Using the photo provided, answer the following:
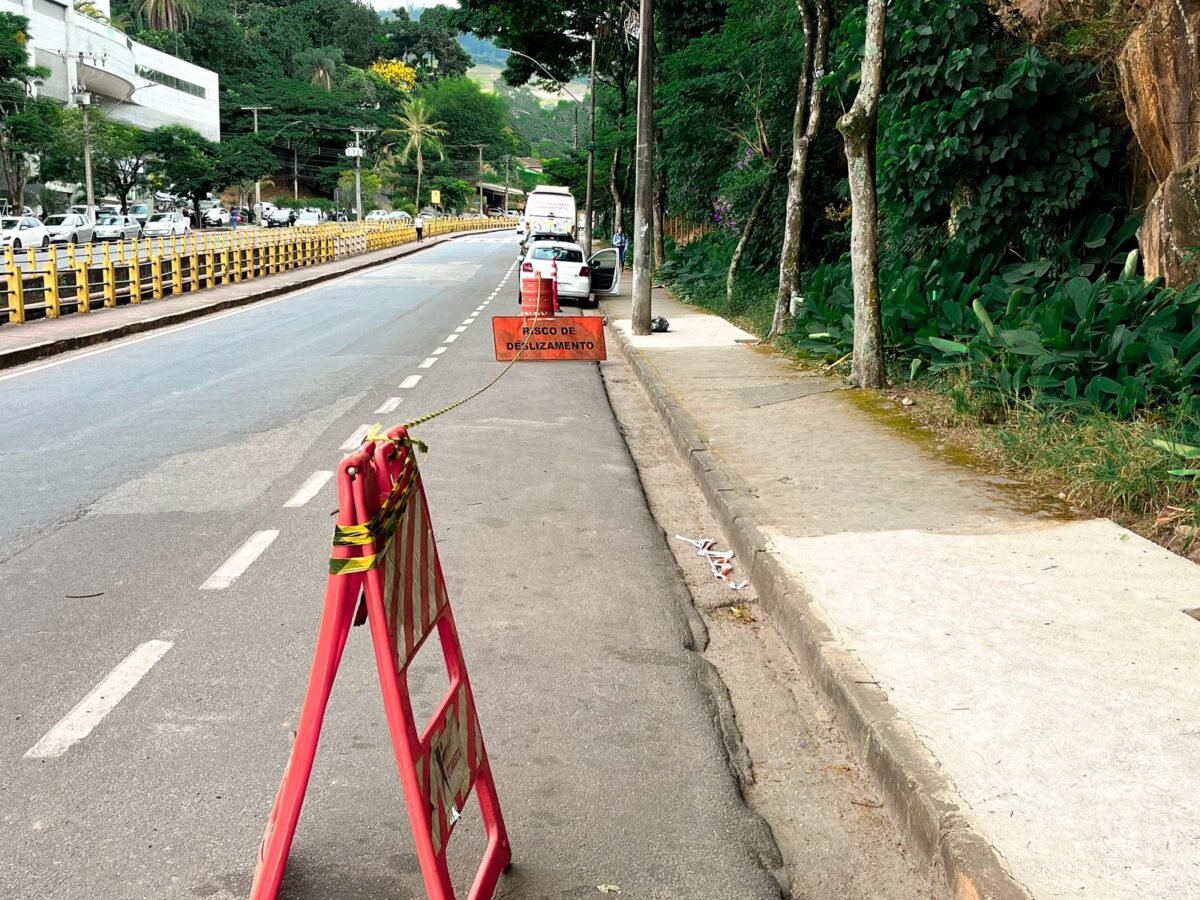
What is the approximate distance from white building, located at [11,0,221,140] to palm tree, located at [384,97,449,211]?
2492 cm

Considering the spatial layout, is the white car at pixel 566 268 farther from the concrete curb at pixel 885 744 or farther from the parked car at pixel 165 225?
the parked car at pixel 165 225

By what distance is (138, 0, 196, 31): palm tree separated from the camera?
109 metres

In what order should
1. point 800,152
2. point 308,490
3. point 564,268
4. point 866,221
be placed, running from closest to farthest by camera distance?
point 308,490 → point 866,221 → point 800,152 → point 564,268

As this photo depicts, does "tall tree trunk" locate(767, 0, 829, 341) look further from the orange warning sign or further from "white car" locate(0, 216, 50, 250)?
"white car" locate(0, 216, 50, 250)

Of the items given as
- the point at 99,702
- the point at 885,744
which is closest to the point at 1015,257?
the point at 885,744

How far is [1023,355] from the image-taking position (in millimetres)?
10141

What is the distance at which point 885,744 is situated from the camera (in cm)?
407

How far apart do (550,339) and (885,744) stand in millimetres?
13804

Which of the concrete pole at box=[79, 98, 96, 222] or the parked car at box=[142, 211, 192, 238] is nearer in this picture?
the concrete pole at box=[79, 98, 96, 222]

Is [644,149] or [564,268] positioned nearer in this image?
[644,149]

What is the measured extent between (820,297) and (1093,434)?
7.74 meters

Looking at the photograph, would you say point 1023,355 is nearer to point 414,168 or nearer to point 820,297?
point 820,297

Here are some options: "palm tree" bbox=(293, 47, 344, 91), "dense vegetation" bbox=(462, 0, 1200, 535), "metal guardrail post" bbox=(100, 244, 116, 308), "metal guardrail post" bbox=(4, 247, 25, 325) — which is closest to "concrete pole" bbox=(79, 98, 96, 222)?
"metal guardrail post" bbox=(100, 244, 116, 308)

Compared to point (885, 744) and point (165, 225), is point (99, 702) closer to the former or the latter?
A: point (885, 744)
